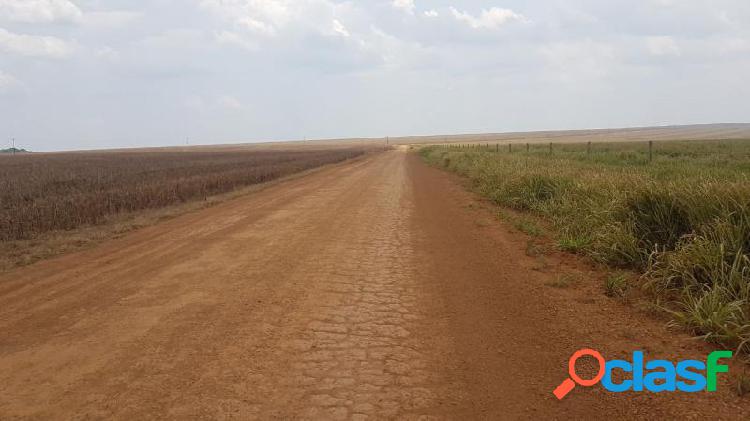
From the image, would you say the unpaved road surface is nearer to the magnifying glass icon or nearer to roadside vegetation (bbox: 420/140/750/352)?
the magnifying glass icon

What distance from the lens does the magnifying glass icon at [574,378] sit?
11.4 feet

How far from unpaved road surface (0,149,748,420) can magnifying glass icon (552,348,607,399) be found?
0.06 metres

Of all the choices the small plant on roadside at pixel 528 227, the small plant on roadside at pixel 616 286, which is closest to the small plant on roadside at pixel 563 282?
the small plant on roadside at pixel 616 286

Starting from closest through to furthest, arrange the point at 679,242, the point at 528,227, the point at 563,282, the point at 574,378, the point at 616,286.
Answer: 1. the point at 574,378
2. the point at 616,286
3. the point at 679,242
4. the point at 563,282
5. the point at 528,227

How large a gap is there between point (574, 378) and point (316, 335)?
2.17m

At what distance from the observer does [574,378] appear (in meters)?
3.66

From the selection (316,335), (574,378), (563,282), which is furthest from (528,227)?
(316,335)

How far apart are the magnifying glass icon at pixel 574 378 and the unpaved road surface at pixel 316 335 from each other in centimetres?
6

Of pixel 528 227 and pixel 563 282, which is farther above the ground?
pixel 528 227

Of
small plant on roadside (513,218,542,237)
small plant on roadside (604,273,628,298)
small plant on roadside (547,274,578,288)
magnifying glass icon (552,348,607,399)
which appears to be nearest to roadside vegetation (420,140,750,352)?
small plant on roadside (604,273,628,298)

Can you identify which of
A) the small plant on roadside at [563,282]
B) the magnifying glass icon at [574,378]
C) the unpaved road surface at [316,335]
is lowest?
the magnifying glass icon at [574,378]

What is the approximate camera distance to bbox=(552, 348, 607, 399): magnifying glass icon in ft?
11.4

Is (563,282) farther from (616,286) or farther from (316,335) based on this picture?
(316,335)

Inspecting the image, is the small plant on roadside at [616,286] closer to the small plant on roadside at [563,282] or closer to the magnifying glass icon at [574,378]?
the small plant on roadside at [563,282]
